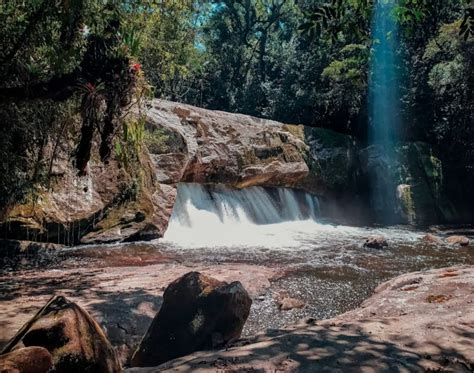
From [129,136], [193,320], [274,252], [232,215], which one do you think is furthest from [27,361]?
[232,215]

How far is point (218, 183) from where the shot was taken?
1458 centimetres

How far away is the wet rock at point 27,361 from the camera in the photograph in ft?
8.67

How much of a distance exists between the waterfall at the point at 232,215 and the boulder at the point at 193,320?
6423mm

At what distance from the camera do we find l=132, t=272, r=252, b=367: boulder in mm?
4207

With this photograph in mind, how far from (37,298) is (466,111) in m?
19.3

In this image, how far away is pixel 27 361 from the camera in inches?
108

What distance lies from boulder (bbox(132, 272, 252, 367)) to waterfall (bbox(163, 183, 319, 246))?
642cm

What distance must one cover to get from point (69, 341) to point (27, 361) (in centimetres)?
38

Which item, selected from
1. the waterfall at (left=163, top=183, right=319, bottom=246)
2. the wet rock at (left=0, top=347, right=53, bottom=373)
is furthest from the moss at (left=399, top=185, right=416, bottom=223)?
the wet rock at (left=0, top=347, right=53, bottom=373)

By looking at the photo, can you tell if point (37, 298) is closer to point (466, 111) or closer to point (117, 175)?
point (117, 175)

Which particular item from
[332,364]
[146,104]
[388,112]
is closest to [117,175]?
[146,104]

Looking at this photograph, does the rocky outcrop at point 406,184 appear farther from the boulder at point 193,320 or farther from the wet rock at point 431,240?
the boulder at point 193,320

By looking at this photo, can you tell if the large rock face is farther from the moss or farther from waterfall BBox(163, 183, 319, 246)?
the moss

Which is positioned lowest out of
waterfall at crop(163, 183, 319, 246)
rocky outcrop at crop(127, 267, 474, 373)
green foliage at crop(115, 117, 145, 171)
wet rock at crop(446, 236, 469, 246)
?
wet rock at crop(446, 236, 469, 246)
